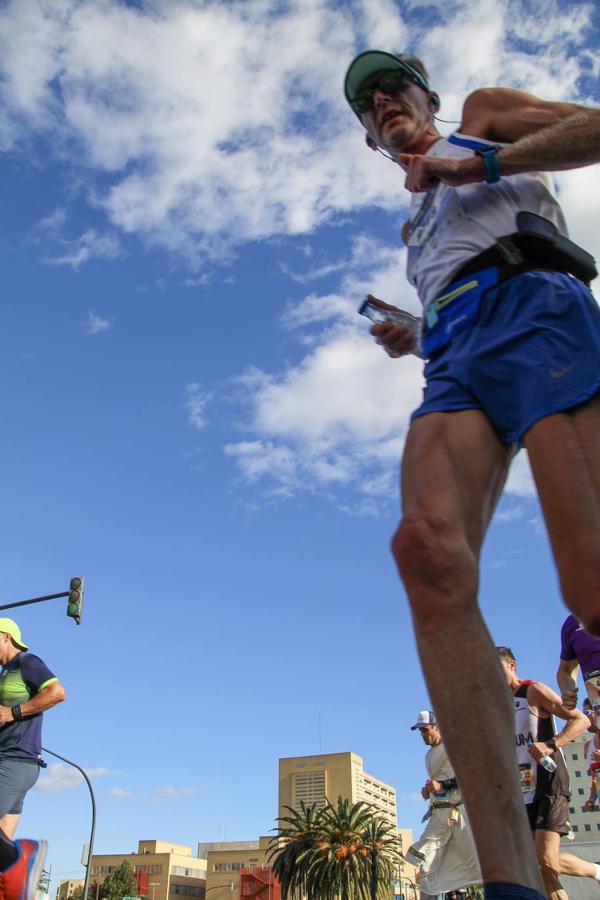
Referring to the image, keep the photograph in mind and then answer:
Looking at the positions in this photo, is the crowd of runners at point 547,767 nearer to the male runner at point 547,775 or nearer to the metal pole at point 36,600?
the male runner at point 547,775

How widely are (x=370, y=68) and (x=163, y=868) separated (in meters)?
147

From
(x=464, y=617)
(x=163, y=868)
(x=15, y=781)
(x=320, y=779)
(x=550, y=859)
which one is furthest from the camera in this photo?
(x=320, y=779)

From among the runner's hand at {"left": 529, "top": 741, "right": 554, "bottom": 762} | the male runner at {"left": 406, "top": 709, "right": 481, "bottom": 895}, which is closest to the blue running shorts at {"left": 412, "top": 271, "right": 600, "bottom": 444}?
the runner's hand at {"left": 529, "top": 741, "right": 554, "bottom": 762}

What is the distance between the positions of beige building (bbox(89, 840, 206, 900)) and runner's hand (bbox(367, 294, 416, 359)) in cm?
13666

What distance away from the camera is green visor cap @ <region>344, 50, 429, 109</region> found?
9.27ft

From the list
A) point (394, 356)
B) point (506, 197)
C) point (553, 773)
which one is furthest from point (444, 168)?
point (553, 773)

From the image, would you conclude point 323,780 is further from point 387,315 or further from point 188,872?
point 387,315

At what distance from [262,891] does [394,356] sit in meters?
109

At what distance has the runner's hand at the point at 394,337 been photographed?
9.71ft

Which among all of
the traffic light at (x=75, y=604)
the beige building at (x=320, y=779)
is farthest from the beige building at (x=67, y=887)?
the traffic light at (x=75, y=604)

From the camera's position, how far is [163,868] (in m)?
129

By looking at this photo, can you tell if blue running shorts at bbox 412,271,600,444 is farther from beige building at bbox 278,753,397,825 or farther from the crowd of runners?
beige building at bbox 278,753,397,825

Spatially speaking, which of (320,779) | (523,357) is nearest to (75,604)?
(523,357)

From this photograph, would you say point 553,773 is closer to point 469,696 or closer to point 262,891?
point 469,696
